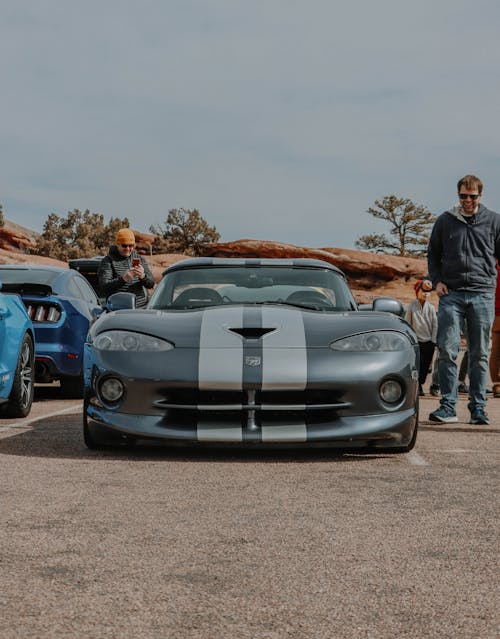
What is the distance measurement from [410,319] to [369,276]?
44.4m

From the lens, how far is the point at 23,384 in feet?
25.3

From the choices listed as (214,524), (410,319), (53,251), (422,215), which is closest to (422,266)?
(422,215)

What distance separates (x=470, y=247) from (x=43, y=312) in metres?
4.30

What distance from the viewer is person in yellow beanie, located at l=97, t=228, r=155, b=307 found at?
1071 centimetres

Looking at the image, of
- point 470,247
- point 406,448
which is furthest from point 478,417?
point 406,448

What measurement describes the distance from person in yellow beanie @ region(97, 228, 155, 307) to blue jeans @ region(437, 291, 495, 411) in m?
3.87

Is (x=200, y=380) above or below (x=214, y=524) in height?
above

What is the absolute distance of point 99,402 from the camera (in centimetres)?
553

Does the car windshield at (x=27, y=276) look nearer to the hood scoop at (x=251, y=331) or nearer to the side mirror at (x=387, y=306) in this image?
the side mirror at (x=387, y=306)

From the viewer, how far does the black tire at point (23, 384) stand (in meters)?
7.52

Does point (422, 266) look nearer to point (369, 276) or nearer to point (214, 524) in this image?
point (369, 276)

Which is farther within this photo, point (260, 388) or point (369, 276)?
point (369, 276)

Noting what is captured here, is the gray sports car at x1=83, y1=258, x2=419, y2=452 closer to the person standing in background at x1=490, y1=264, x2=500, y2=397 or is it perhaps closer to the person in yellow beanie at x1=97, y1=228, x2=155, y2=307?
the person in yellow beanie at x1=97, y1=228, x2=155, y2=307

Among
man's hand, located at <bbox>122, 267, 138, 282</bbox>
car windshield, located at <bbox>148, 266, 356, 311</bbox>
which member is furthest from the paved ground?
man's hand, located at <bbox>122, 267, 138, 282</bbox>
